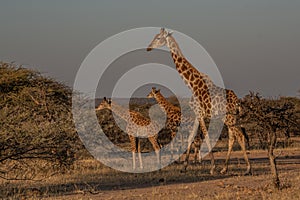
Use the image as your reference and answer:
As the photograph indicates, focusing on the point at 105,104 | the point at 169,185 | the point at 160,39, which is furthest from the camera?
the point at 105,104

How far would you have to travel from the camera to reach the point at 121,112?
63.4ft

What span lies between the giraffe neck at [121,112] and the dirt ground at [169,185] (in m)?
2.87

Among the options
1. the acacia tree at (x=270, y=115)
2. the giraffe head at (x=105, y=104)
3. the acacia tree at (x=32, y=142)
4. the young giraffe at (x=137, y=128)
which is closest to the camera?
the acacia tree at (x=32, y=142)

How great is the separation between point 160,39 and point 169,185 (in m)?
4.18

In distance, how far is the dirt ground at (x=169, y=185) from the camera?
10.4 meters

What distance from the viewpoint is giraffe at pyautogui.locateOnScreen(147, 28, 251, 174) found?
48.6 ft

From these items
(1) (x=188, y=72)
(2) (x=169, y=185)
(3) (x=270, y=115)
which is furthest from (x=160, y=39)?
(3) (x=270, y=115)

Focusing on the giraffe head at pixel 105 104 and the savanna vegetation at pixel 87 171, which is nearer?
the savanna vegetation at pixel 87 171

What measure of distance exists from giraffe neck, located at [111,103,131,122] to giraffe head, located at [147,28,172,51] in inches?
165

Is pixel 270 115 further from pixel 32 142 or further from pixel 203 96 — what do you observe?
pixel 203 96

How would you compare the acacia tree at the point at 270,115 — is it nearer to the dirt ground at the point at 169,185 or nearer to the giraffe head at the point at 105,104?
the dirt ground at the point at 169,185

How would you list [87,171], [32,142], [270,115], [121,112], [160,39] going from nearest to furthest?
[32,142]
[270,115]
[160,39]
[87,171]
[121,112]

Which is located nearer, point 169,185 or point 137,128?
point 169,185

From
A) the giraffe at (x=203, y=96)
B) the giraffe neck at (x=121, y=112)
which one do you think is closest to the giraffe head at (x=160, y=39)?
the giraffe at (x=203, y=96)
